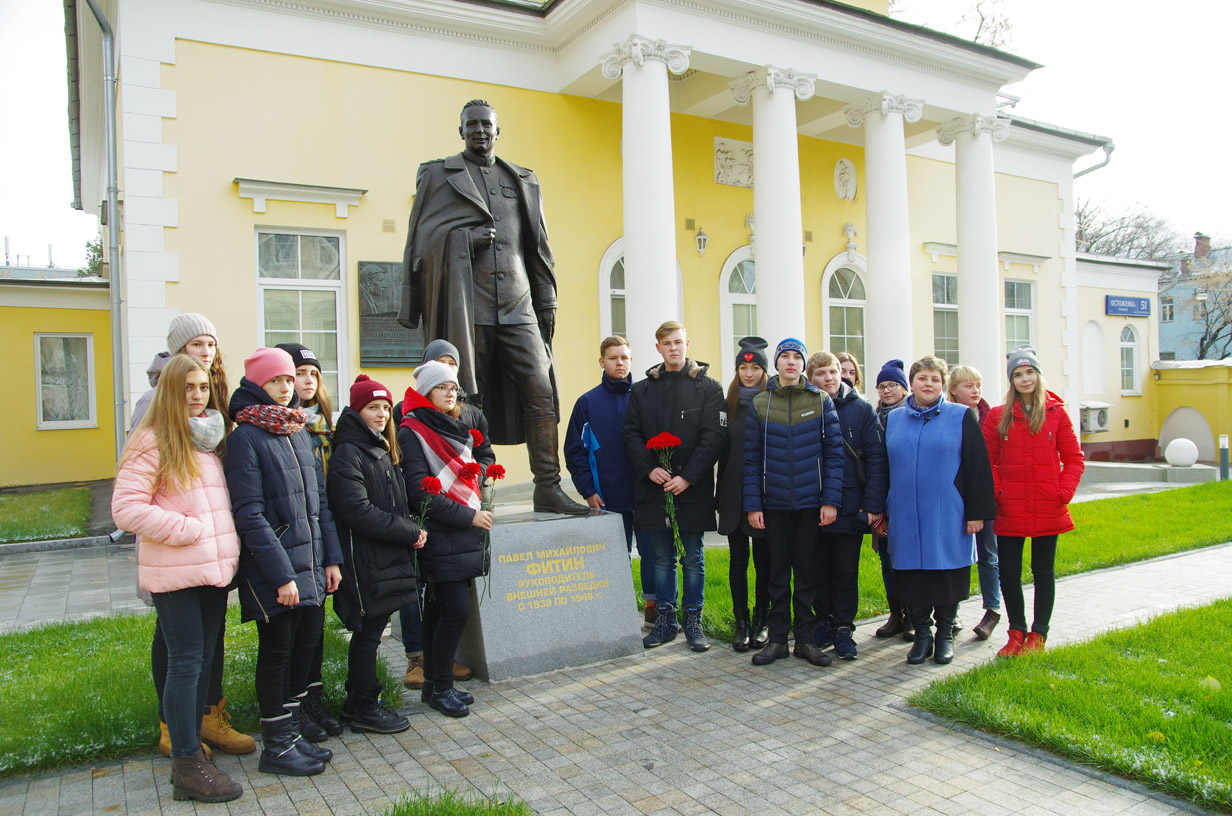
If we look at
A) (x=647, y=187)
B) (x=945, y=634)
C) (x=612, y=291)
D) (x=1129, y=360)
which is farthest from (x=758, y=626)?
(x=1129, y=360)

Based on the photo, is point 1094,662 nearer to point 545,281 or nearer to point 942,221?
point 545,281

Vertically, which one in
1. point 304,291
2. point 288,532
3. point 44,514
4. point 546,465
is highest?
point 304,291

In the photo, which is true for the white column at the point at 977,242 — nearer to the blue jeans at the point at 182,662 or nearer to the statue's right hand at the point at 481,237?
the statue's right hand at the point at 481,237

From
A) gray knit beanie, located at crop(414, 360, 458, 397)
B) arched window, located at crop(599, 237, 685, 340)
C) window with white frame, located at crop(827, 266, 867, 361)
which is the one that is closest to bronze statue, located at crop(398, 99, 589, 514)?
gray knit beanie, located at crop(414, 360, 458, 397)

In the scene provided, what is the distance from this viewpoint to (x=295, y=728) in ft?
12.6

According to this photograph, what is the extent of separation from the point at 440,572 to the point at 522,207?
8.17 feet

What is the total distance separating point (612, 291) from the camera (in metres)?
13.5

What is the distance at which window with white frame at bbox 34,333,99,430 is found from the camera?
17297 mm

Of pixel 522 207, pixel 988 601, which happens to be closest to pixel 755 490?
pixel 988 601

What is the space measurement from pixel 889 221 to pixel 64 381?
627 inches

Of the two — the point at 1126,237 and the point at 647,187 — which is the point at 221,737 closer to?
the point at 647,187

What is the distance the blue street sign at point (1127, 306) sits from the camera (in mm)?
21922

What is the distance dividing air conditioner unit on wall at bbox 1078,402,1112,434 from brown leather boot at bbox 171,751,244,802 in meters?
20.9

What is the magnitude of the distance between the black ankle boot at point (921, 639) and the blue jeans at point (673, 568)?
1.28 m
